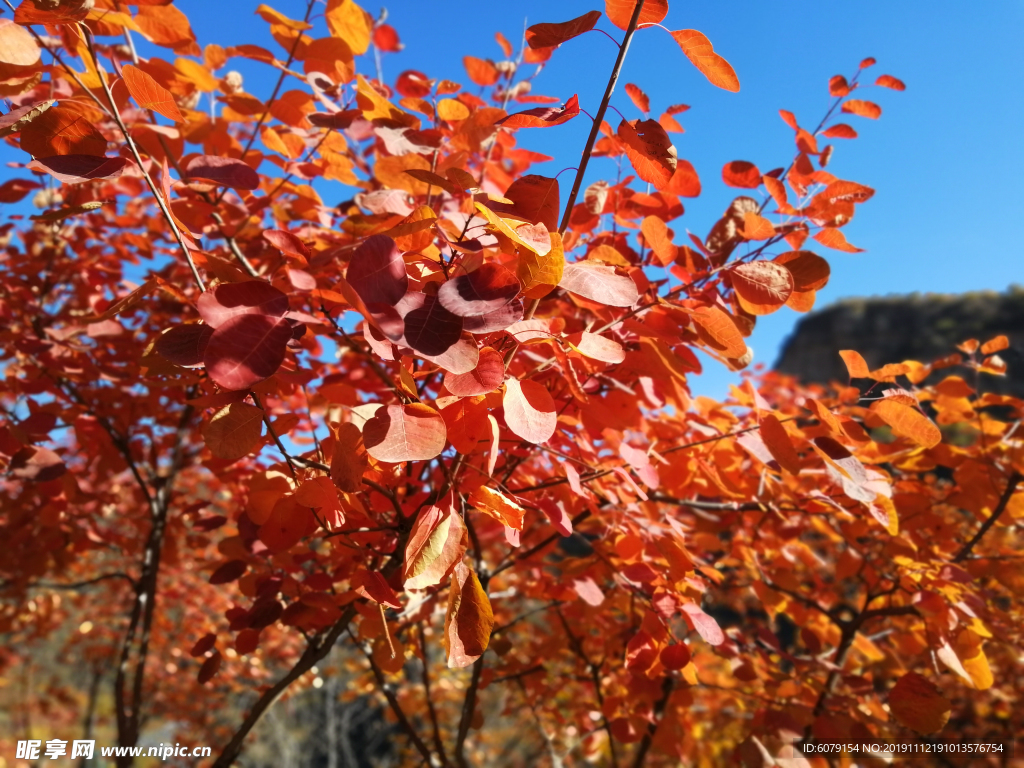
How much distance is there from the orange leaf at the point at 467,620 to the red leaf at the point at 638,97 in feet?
3.22

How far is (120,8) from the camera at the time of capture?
104 centimetres

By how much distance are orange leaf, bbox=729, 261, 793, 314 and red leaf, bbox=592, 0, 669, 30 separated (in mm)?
394

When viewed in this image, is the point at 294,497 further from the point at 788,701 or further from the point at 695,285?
the point at 788,701

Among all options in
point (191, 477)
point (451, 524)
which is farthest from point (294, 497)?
point (191, 477)

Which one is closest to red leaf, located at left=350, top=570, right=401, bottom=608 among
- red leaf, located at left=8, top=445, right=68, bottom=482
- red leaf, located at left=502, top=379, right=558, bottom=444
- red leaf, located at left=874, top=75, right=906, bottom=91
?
red leaf, located at left=502, top=379, right=558, bottom=444

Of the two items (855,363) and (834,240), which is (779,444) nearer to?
(855,363)

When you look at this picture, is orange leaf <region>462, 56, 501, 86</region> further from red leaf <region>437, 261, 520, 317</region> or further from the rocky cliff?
the rocky cliff

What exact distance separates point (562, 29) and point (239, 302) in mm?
560

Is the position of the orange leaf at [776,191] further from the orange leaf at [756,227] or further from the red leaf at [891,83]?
the red leaf at [891,83]

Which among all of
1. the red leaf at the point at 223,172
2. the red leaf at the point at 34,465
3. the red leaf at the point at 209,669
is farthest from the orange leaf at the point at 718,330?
the red leaf at the point at 34,465

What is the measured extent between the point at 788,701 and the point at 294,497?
1473 millimetres

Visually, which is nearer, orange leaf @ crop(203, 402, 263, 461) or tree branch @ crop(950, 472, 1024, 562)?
orange leaf @ crop(203, 402, 263, 461)

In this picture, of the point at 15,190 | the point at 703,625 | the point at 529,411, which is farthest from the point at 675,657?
the point at 15,190

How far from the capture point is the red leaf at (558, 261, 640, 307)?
2.43ft
